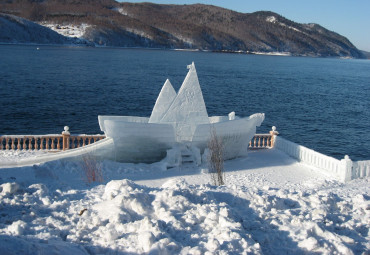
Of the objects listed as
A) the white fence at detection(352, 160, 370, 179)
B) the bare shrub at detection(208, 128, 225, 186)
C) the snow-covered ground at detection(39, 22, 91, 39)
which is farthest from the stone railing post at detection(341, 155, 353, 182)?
the snow-covered ground at detection(39, 22, 91, 39)

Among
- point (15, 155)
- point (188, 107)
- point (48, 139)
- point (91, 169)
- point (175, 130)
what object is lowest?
point (15, 155)

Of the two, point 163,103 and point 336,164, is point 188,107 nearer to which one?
point 163,103

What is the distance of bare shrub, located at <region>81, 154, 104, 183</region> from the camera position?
11914 mm

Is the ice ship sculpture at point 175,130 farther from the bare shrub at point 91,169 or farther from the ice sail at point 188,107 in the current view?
the bare shrub at point 91,169

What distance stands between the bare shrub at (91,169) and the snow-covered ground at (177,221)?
261 cm

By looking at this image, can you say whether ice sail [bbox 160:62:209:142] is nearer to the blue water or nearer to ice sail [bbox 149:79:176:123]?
ice sail [bbox 149:79:176:123]

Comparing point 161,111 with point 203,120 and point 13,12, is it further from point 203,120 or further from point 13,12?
point 13,12

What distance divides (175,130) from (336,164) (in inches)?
232

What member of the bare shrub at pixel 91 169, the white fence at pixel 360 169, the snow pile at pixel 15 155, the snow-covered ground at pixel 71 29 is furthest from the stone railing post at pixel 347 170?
the snow-covered ground at pixel 71 29

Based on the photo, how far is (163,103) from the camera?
15922mm

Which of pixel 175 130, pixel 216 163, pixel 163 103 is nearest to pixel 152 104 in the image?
pixel 163 103

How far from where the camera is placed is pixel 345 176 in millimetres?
13047

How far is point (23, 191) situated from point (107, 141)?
6.19 meters

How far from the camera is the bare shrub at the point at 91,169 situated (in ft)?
39.1
